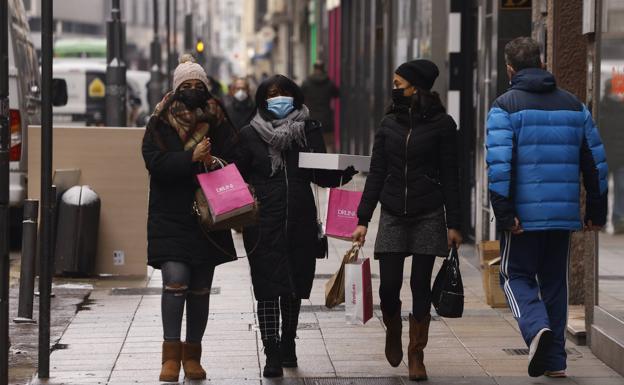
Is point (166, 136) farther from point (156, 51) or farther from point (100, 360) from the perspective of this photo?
point (156, 51)

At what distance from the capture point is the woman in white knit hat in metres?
8.41

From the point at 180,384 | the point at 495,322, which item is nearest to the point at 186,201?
the point at 180,384

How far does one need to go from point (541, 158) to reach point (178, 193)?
1846 mm

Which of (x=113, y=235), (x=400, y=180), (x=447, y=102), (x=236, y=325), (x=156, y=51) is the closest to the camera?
(x=400, y=180)

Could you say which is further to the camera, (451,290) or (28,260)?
(28,260)

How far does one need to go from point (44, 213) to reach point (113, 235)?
5216 mm

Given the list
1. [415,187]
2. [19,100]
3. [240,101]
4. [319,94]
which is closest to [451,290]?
[415,187]

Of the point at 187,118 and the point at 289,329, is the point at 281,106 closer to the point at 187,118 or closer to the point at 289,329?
the point at 187,118

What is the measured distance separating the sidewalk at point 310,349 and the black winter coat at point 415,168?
0.90m

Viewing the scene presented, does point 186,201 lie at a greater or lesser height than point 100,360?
greater

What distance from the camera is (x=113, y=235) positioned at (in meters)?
13.9

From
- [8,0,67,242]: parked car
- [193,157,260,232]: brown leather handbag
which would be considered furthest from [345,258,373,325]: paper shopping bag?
[8,0,67,242]: parked car

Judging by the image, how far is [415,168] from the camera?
8406mm

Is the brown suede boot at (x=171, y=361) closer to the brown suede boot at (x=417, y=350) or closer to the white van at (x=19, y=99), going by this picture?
the brown suede boot at (x=417, y=350)
